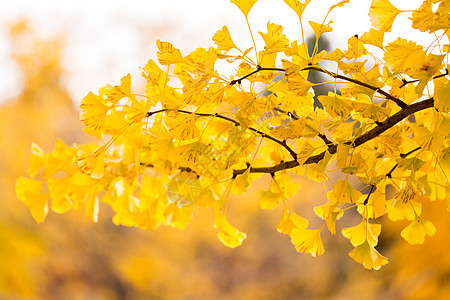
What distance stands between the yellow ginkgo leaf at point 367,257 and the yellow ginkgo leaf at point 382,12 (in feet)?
0.39

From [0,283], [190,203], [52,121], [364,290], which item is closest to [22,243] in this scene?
[0,283]

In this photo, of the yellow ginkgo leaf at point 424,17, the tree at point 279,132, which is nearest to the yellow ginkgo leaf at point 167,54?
the tree at point 279,132

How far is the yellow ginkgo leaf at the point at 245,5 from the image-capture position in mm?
210

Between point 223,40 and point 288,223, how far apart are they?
13 centimetres

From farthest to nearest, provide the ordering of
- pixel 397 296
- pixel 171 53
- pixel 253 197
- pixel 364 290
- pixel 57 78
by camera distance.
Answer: pixel 57 78 → pixel 253 197 → pixel 364 290 → pixel 397 296 → pixel 171 53

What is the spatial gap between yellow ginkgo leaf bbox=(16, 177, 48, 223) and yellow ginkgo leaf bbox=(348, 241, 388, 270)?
0.22 meters

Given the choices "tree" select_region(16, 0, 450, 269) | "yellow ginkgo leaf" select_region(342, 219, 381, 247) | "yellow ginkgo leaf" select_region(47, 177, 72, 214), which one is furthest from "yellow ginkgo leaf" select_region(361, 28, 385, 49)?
"yellow ginkgo leaf" select_region(47, 177, 72, 214)

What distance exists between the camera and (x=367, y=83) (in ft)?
0.64

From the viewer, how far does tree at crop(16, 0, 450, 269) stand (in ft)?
0.61

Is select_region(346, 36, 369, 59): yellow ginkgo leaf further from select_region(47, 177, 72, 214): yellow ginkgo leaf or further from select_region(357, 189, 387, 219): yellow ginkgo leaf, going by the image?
select_region(47, 177, 72, 214): yellow ginkgo leaf

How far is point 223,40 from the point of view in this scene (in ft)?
0.66

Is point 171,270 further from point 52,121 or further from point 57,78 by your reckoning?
point 57,78

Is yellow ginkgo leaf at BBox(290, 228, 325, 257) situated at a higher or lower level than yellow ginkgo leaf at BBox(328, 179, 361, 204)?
lower

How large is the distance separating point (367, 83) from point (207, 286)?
72.8 inches
